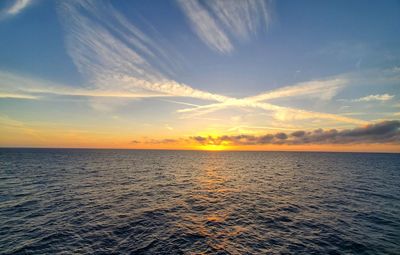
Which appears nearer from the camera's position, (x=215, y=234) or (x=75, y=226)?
(x=215, y=234)

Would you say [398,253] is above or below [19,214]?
below

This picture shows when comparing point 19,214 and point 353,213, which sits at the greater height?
point 19,214

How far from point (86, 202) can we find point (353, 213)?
122 ft

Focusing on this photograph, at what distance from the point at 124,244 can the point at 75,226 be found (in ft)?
23.9

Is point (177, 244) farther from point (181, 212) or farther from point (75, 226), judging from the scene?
point (75, 226)

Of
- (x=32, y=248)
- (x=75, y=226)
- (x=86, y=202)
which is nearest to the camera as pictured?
(x=32, y=248)

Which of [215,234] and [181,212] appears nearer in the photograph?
[215,234]

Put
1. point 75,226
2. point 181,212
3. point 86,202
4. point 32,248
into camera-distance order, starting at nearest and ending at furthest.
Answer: point 32,248 → point 75,226 → point 181,212 → point 86,202

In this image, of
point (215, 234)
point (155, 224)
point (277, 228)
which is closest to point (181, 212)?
point (155, 224)

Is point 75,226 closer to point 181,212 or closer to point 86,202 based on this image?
point 86,202

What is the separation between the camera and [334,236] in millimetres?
19125

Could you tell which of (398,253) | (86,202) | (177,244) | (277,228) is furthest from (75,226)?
(398,253)

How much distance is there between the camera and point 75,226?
66.6 ft

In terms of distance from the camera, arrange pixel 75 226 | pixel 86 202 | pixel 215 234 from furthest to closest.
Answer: pixel 86 202 → pixel 75 226 → pixel 215 234
